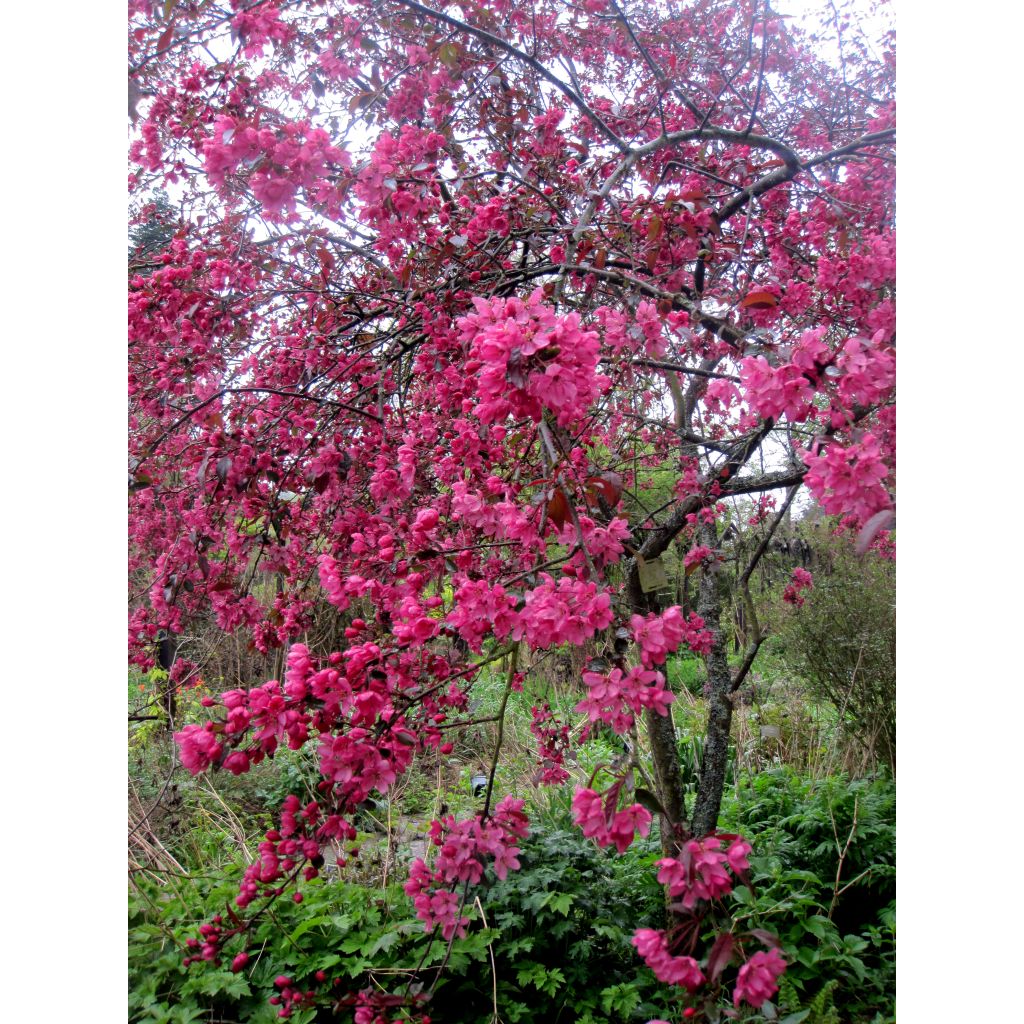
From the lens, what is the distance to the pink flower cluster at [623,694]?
620mm

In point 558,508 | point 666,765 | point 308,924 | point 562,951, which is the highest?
point 558,508

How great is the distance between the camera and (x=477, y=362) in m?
0.65

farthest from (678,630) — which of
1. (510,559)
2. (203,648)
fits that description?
(203,648)

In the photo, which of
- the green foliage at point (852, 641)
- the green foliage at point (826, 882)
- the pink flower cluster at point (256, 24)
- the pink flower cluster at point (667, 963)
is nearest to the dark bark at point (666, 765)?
the green foliage at point (826, 882)

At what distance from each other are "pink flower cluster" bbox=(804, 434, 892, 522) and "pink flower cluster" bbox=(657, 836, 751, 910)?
306mm

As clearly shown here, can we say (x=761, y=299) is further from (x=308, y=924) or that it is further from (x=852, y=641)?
(x=852, y=641)

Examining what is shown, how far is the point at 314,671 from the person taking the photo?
73cm

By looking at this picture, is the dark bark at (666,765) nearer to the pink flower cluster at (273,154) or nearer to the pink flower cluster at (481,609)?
the pink flower cluster at (481,609)

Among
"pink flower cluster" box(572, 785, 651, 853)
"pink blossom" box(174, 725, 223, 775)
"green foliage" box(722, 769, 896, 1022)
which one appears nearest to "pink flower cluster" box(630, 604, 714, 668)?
"pink flower cluster" box(572, 785, 651, 853)

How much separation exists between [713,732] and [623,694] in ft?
4.08

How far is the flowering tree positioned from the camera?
2.15 feet

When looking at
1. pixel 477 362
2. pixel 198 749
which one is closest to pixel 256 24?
pixel 477 362
